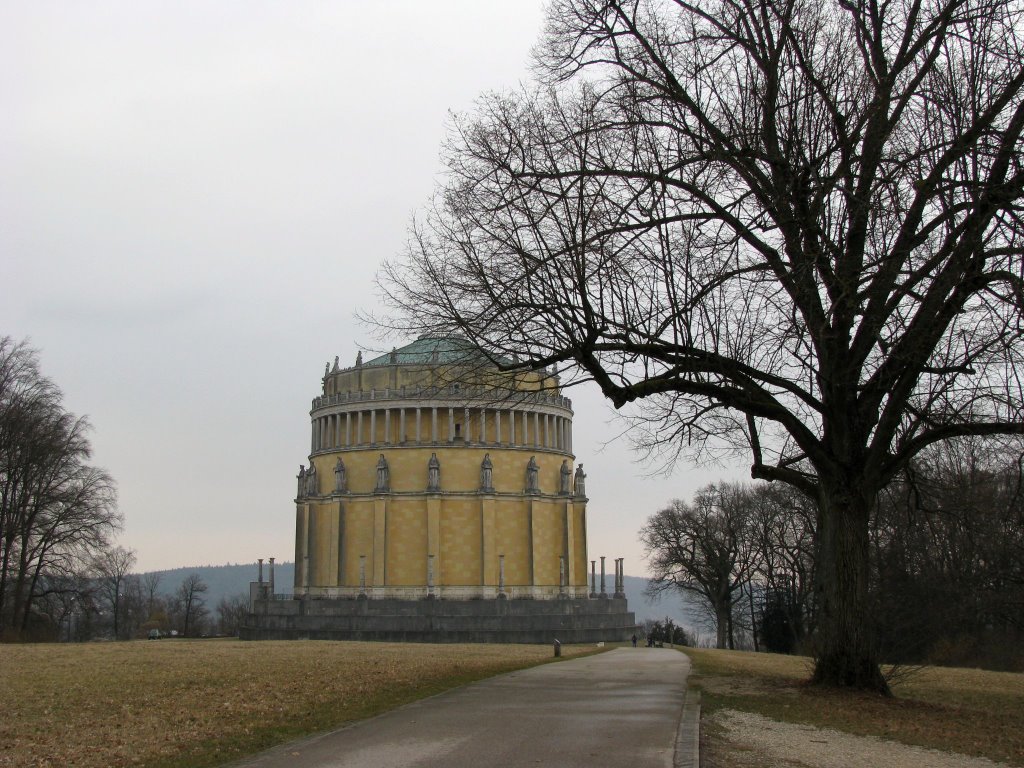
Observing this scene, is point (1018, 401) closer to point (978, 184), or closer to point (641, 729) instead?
point (978, 184)

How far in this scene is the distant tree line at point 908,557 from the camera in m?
24.9

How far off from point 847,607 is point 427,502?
53398 mm

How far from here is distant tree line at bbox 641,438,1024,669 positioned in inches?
981

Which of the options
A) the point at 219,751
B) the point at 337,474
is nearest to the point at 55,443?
the point at 337,474

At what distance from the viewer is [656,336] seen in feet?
52.9

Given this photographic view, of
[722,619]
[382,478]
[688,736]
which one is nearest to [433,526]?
[382,478]

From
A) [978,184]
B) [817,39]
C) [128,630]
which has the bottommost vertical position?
[128,630]

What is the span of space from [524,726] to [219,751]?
11.9ft

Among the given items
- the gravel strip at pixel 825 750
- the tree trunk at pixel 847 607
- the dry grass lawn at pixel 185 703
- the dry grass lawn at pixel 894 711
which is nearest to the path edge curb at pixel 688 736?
the dry grass lawn at pixel 894 711

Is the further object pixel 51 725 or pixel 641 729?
pixel 51 725

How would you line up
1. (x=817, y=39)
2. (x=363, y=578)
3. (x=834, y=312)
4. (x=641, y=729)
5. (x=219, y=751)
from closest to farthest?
(x=219, y=751), (x=641, y=729), (x=834, y=312), (x=817, y=39), (x=363, y=578)

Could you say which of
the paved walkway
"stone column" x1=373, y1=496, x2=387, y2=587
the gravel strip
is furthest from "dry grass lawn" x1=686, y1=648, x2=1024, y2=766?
"stone column" x1=373, y1=496, x2=387, y2=587

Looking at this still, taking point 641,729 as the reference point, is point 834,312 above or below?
above

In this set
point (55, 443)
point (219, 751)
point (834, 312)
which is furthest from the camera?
point (55, 443)
